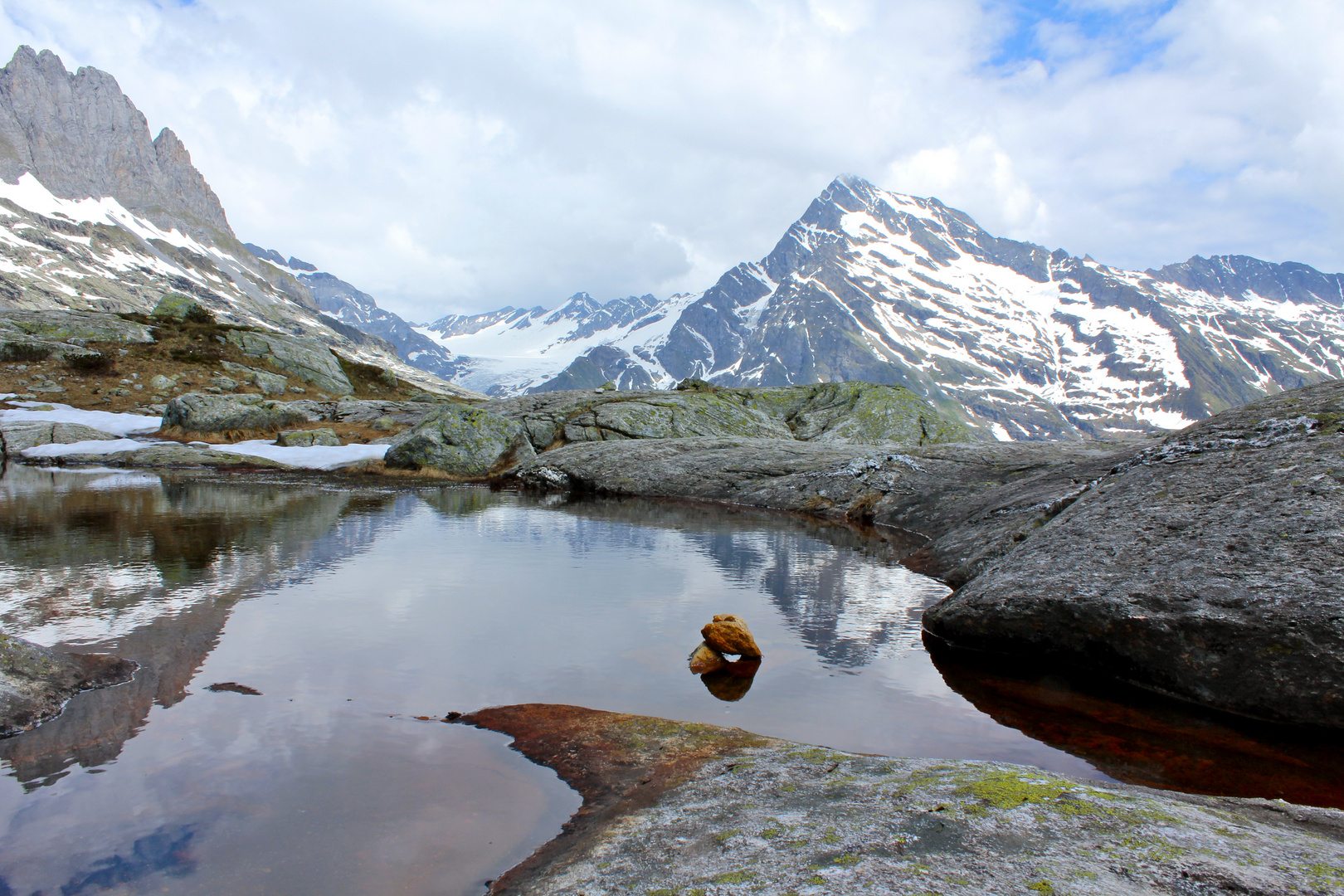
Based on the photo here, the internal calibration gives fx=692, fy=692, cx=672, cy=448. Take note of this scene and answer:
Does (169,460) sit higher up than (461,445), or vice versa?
(461,445)

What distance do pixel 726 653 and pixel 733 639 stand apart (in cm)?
28

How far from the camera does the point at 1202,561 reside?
28.2 ft

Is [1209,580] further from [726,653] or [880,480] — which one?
[880,480]

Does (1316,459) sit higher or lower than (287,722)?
higher

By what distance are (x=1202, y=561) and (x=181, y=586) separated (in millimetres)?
15521

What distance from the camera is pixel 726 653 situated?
984 centimetres

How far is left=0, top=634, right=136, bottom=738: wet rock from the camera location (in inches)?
266

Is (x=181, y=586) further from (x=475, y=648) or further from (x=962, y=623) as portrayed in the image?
(x=962, y=623)

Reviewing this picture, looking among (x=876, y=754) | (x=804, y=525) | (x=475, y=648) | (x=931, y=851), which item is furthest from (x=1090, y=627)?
(x=804, y=525)

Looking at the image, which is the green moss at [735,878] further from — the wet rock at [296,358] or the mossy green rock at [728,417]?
the wet rock at [296,358]

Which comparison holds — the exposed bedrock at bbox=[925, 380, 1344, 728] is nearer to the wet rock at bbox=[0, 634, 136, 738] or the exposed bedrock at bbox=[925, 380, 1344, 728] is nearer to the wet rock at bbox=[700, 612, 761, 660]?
the wet rock at bbox=[700, 612, 761, 660]

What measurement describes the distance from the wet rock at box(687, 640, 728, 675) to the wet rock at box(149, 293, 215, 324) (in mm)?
67344

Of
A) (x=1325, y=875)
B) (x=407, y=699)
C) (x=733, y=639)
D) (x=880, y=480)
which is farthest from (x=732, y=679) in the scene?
(x=880, y=480)

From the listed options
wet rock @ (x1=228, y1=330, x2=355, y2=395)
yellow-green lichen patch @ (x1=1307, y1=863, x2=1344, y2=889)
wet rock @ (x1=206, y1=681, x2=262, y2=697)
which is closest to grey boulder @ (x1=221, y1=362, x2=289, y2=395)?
wet rock @ (x1=228, y1=330, x2=355, y2=395)
